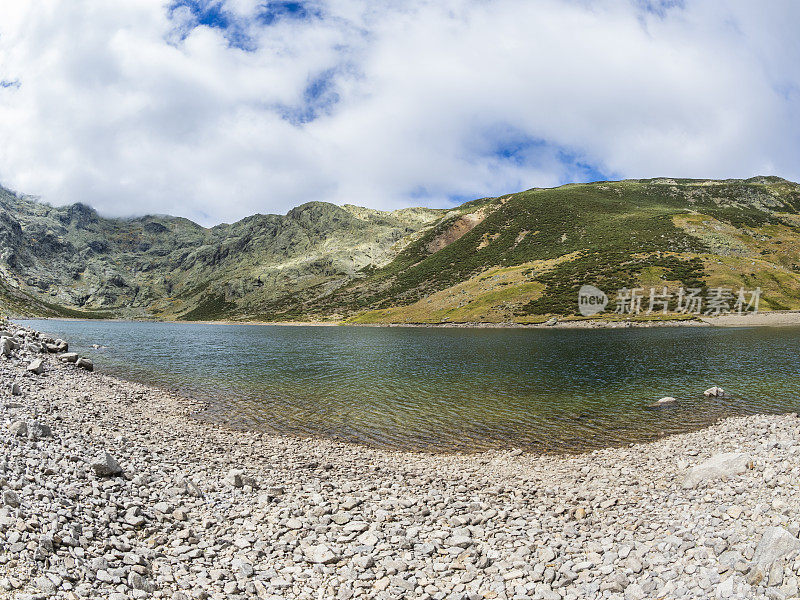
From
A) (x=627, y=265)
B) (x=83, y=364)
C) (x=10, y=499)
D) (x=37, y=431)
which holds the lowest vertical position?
(x=83, y=364)

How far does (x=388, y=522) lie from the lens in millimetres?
12883

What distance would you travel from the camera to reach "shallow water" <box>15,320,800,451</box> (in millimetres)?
25344

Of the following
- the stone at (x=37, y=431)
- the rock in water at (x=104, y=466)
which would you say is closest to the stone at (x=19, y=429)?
the stone at (x=37, y=431)

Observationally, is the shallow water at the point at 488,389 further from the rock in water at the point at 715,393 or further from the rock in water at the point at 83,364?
the rock in water at the point at 83,364

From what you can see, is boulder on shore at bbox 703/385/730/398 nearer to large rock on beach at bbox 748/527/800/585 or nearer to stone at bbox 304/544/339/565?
large rock on beach at bbox 748/527/800/585

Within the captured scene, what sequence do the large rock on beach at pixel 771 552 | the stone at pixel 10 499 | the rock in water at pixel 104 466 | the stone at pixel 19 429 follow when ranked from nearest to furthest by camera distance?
the large rock on beach at pixel 771 552 → the stone at pixel 10 499 → the rock in water at pixel 104 466 → the stone at pixel 19 429

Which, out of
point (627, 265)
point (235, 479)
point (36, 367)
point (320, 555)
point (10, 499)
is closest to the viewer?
point (10, 499)

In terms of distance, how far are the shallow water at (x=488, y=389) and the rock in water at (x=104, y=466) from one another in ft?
40.3

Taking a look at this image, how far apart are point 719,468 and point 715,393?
72.4 ft

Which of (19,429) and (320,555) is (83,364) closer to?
(19,429)

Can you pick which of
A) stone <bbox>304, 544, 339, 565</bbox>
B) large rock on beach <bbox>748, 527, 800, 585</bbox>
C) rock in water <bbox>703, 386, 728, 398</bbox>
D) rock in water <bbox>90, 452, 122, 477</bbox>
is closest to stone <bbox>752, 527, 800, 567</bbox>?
large rock on beach <bbox>748, 527, 800, 585</bbox>

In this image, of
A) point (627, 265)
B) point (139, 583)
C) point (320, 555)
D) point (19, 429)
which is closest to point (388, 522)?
point (320, 555)

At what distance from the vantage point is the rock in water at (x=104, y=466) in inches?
532

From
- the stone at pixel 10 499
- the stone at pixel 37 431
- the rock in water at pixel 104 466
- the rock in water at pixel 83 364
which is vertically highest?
the stone at pixel 10 499
